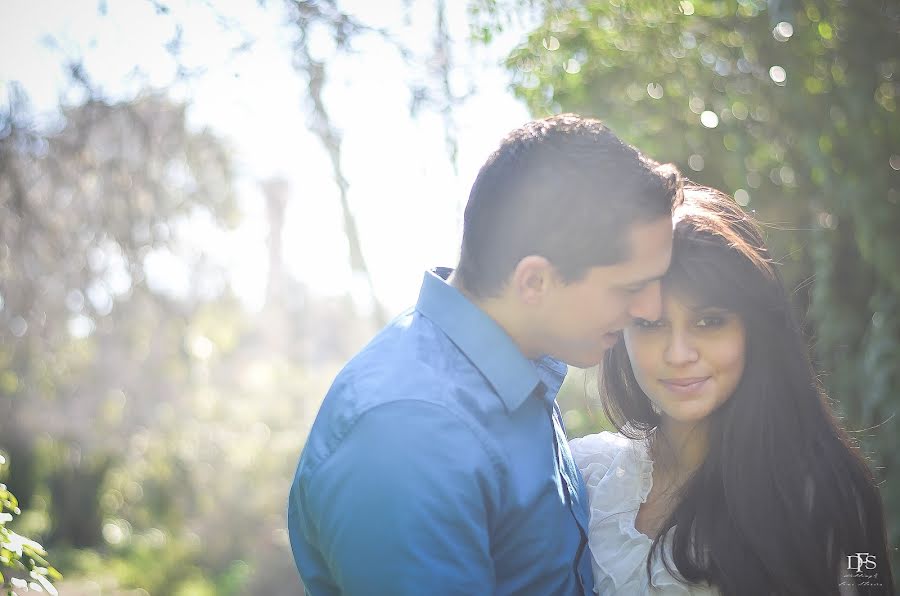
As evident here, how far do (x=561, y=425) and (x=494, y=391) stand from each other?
1.70ft

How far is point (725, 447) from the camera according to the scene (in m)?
2.11

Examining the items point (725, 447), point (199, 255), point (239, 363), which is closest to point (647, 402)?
point (725, 447)

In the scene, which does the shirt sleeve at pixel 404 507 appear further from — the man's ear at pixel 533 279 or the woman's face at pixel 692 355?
the woman's face at pixel 692 355

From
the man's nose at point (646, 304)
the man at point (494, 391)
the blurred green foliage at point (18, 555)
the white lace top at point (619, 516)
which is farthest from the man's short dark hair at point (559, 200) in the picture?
the blurred green foliage at point (18, 555)

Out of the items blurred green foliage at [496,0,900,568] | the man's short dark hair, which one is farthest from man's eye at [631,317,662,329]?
blurred green foliage at [496,0,900,568]

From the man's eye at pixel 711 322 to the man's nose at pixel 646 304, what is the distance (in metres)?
0.20

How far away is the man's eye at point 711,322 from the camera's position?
6.88 ft

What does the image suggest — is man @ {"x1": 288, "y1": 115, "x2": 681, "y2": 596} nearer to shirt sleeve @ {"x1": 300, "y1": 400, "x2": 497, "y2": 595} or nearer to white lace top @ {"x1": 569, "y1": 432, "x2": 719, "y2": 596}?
shirt sleeve @ {"x1": 300, "y1": 400, "x2": 497, "y2": 595}

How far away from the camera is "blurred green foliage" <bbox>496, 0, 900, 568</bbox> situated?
3.03 m

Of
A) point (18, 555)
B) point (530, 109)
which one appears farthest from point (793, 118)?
point (18, 555)

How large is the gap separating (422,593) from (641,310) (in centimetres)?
85

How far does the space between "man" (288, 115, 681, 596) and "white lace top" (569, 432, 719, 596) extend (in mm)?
103

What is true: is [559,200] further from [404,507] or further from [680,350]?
[404,507]

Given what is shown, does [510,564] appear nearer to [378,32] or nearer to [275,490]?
[378,32]
